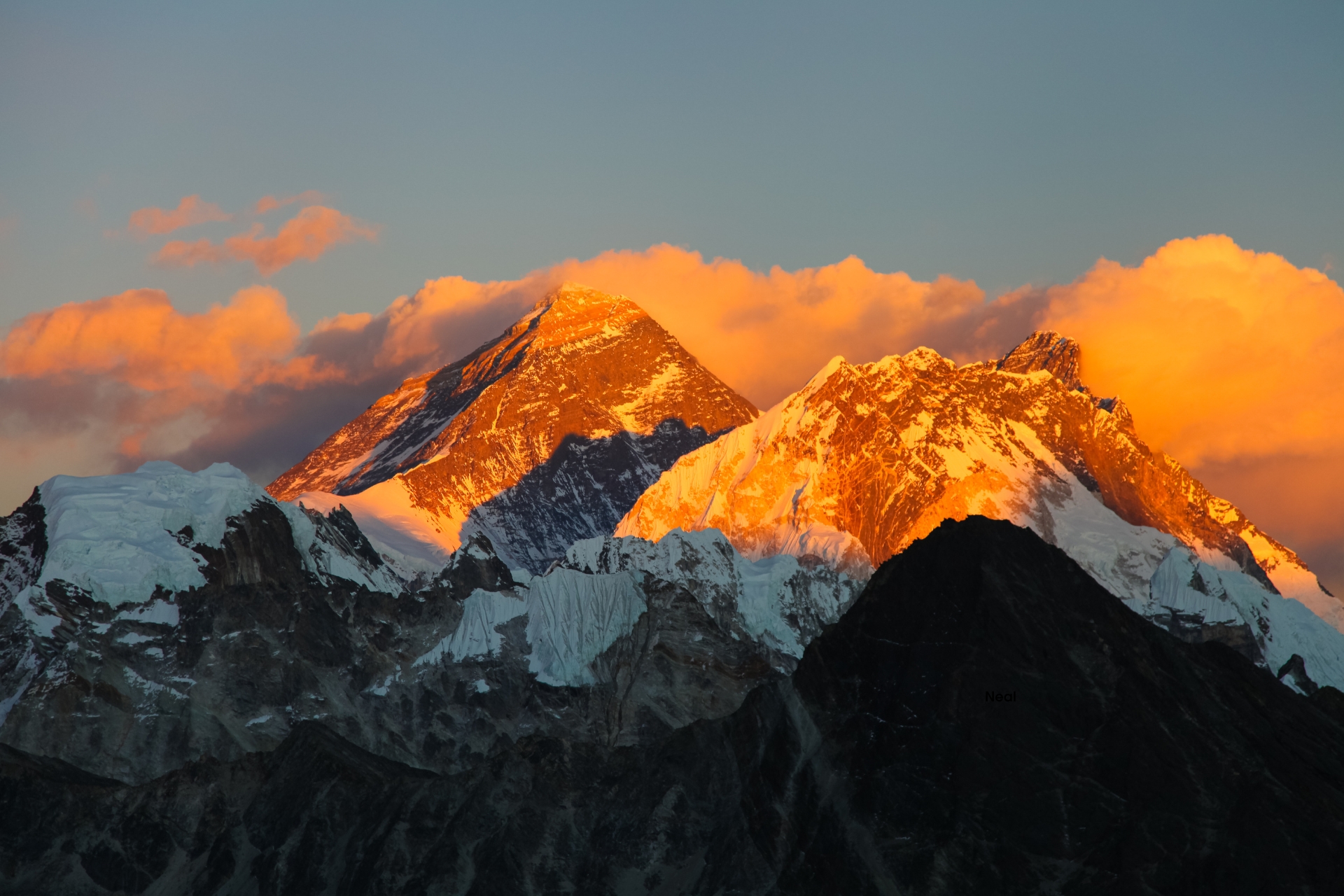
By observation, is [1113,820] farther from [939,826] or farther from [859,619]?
[859,619]

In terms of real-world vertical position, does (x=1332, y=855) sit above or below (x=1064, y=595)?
below

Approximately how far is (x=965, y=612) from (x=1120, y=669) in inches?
587

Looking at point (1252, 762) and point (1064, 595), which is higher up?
point (1064, 595)

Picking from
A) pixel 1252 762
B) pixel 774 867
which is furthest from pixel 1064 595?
pixel 774 867

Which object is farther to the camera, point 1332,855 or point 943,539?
point 943,539

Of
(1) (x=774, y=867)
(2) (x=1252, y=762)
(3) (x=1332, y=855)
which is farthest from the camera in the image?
(1) (x=774, y=867)

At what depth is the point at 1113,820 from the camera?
173 metres

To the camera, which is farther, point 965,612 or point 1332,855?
point 965,612

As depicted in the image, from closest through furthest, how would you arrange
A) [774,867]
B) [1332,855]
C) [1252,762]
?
[1332,855] < [1252,762] < [774,867]

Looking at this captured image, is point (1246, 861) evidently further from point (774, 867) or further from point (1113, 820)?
point (774, 867)

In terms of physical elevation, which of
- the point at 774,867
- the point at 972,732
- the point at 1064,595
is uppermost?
the point at 1064,595

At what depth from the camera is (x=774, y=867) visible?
189000 mm

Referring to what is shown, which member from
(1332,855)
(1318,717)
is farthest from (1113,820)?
(1318,717)

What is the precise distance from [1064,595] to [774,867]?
3700 centimetres
